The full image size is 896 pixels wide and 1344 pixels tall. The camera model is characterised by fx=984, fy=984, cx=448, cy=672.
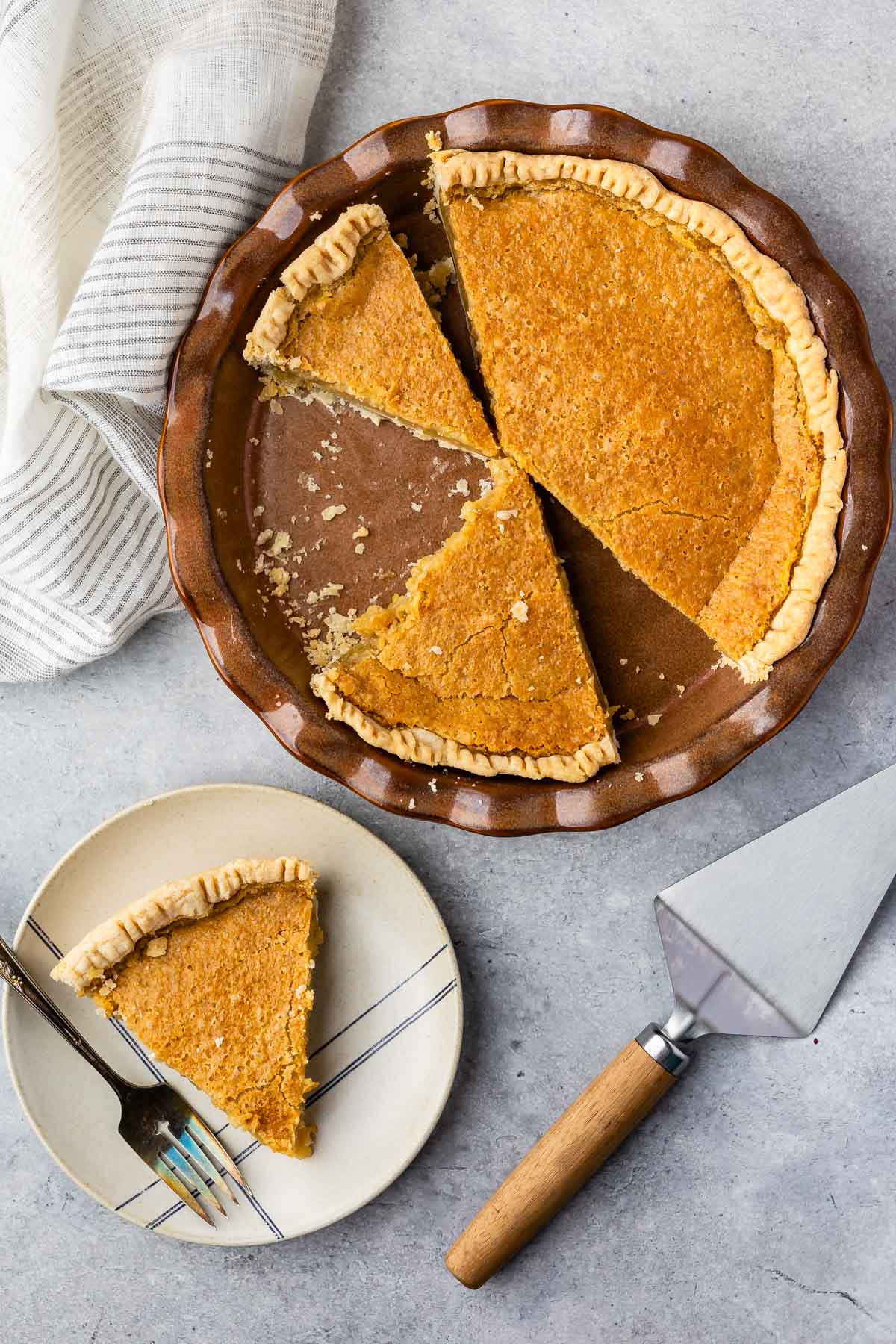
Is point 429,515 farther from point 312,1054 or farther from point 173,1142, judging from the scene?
point 173,1142

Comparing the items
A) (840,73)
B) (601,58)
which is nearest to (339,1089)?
(601,58)

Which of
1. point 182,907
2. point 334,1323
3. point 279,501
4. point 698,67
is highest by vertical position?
point 698,67

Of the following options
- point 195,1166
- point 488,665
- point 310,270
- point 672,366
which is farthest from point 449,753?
point 195,1166

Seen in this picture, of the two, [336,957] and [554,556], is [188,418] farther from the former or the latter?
[336,957]

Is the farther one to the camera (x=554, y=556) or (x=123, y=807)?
(x=123, y=807)

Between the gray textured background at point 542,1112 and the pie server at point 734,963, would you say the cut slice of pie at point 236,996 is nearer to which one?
the gray textured background at point 542,1112

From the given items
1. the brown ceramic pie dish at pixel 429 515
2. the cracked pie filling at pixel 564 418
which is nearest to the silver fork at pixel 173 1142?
the brown ceramic pie dish at pixel 429 515

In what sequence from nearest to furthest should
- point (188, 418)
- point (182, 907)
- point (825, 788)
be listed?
point (188, 418) → point (182, 907) → point (825, 788)

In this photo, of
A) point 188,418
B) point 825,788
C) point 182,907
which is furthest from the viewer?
point 825,788

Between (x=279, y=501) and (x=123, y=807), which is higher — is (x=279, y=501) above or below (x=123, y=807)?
above
